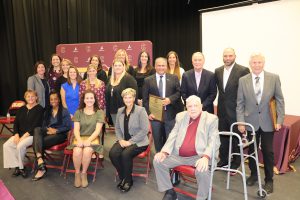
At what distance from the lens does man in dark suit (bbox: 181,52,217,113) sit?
389cm

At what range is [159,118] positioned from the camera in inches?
157

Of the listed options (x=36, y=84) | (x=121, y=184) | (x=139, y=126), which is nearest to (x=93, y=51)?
(x=36, y=84)

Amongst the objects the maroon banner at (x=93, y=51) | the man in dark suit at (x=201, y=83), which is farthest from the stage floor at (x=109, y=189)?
the maroon banner at (x=93, y=51)

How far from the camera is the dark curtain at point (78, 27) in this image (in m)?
7.51

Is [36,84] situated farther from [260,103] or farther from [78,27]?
[260,103]

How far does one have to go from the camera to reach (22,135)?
433 centimetres

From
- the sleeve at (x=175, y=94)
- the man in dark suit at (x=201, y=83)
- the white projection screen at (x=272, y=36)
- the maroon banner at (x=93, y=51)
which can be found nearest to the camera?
the man in dark suit at (x=201, y=83)

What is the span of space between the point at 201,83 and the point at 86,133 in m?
1.71

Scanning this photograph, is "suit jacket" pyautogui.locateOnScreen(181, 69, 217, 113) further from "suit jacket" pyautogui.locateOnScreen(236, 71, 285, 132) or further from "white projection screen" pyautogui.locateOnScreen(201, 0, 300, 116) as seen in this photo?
"white projection screen" pyautogui.locateOnScreen(201, 0, 300, 116)

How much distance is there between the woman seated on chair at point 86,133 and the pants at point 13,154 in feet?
2.45

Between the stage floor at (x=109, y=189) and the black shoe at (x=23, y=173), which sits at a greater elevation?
the black shoe at (x=23, y=173)

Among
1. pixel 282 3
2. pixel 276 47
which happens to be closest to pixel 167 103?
pixel 276 47

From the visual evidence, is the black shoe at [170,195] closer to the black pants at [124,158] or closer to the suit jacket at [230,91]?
the black pants at [124,158]

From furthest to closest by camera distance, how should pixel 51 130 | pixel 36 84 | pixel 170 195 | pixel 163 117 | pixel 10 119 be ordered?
pixel 10 119
pixel 36 84
pixel 51 130
pixel 163 117
pixel 170 195
